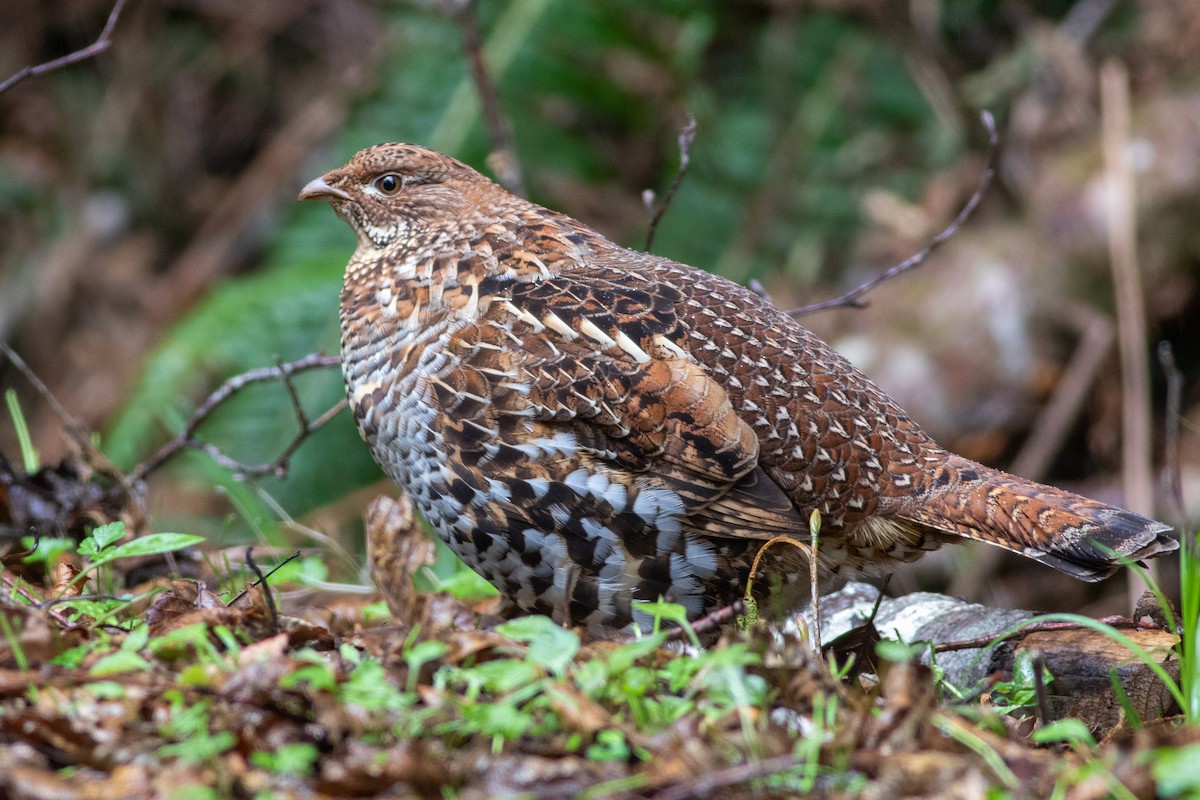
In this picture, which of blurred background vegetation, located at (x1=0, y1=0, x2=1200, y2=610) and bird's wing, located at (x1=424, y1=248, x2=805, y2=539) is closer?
bird's wing, located at (x1=424, y1=248, x2=805, y2=539)

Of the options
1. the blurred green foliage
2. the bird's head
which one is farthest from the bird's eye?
the blurred green foliage

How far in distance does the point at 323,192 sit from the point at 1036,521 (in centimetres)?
264

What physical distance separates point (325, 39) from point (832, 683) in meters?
9.38

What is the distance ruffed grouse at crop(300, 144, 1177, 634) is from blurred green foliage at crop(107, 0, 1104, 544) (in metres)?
3.05

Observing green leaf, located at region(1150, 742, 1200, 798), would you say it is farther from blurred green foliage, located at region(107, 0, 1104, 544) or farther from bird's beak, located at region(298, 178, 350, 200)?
blurred green foliage, located at region(107, 0, 1104, 544)

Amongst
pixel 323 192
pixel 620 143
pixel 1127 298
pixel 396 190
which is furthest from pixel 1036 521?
pixel 620 143

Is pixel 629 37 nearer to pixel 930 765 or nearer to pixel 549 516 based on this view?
pixel 549 516

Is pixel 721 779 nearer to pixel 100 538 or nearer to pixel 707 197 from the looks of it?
pixel 100 538

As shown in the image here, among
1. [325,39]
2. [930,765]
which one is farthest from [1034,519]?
[325,39]

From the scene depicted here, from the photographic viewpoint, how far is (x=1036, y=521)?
3600mm

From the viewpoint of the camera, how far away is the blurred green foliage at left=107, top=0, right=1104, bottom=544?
6.84 m

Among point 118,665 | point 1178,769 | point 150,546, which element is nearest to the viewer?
point 1178,769

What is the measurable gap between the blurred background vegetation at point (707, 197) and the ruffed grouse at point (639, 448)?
1499mm

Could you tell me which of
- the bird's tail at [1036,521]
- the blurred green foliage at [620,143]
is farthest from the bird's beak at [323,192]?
the blurred green foliage at [620,143]
